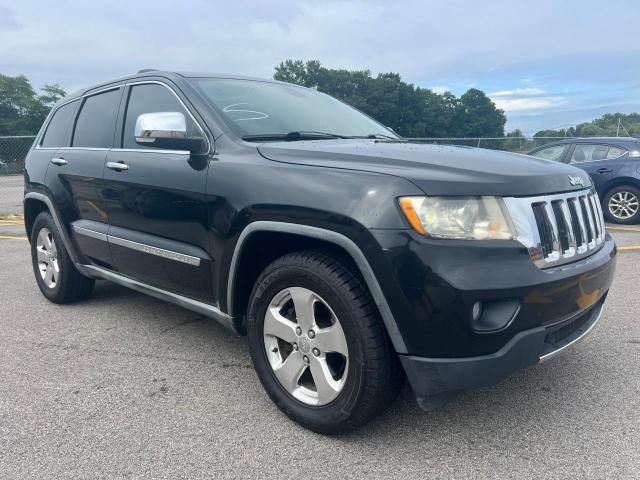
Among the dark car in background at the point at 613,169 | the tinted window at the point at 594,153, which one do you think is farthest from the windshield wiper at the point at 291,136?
the tinted window at the point at 594,153

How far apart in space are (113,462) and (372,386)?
1145mm

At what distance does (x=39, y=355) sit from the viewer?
3.39 m

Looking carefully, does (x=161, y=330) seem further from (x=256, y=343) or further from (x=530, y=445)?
(x=530, y=445)

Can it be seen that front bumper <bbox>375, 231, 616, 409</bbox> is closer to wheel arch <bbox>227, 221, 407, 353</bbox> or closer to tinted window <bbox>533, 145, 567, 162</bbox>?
wheel arch <bbox>227, 221, 407, 353</bbox>

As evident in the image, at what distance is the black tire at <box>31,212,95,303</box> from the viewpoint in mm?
4215

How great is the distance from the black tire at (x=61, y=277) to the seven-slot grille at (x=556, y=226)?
3.48 meters

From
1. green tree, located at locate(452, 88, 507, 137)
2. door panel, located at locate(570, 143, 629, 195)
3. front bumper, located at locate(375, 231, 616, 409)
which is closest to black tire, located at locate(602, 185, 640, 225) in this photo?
door panel, located at locate(570, 143, 629, 195)

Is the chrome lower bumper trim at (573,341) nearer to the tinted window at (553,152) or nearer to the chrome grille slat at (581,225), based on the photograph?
the chrome grille slat at (581,225)

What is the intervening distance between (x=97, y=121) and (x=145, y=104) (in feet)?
2.30

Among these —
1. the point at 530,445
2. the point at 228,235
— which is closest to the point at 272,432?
the point at 228,235

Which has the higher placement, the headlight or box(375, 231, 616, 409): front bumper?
the headlight

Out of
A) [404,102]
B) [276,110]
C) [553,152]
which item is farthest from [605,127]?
[404,102]

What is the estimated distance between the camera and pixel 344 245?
2.17 meters

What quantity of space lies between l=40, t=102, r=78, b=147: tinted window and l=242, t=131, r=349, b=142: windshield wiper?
2166mm
